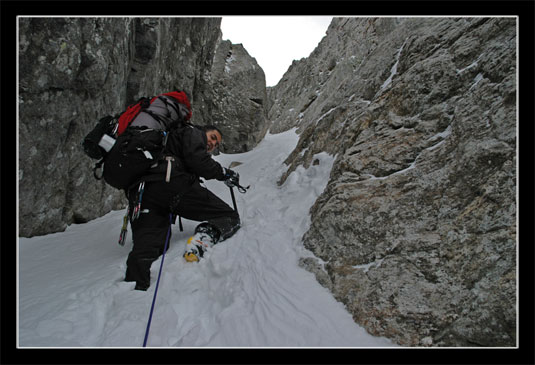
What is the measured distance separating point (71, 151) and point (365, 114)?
19.2ft

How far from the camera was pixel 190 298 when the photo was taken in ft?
10.1

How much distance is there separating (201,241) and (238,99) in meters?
13.9

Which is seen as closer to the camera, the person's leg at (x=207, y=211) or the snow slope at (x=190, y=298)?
the snow slope at (x=190, y=298)

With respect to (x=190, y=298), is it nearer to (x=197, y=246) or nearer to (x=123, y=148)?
(x=197, y=246)

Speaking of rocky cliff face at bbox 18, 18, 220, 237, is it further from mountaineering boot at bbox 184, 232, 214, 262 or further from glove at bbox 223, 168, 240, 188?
glove at bbox 223, 168, 240, 188

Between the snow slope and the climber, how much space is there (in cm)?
23

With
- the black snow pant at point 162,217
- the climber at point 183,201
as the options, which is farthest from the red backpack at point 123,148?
the black snow pant at point 162,217

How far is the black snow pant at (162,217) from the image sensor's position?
3.50 metres

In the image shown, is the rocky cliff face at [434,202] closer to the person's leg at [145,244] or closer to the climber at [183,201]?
the climber at [183,201]

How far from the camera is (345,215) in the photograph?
3.57 meters

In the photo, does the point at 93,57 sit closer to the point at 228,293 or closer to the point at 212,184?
the point at 212,184

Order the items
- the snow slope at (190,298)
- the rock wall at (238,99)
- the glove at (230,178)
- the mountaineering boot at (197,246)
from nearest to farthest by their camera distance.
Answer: the snow slope at (190,298), the mountaineering boot at (197,246), the glove at (230,178), the rock wall at (238,99)

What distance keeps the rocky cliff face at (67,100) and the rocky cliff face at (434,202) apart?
15.8 ft

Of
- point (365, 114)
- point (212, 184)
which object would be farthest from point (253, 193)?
point (365, 114)
